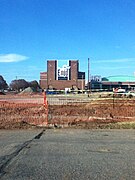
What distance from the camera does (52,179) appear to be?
694cm

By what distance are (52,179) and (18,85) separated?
151465mm

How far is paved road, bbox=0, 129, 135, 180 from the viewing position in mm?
7340

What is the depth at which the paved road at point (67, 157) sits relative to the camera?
7.34m

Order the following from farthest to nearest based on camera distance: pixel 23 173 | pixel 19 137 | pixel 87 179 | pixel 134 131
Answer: pixel 134 131 < pixel 19 137 < pixel 23 173 < pixel 87 179

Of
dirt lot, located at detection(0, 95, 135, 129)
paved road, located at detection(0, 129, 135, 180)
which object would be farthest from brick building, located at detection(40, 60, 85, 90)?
paved road, located at detection(0, 129, 135, 180)

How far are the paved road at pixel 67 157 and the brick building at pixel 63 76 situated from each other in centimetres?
13739

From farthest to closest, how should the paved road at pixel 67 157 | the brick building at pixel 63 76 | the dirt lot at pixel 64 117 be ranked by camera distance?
the brick building at pixel 63 76 → the dirt lot at pixel 64 117 → the paved road at pixel 67 157

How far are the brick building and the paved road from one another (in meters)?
137

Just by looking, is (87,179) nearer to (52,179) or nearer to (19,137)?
(52,179)

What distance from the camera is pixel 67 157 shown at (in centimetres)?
916

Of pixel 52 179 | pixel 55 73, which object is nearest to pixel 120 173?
pixel 52 179

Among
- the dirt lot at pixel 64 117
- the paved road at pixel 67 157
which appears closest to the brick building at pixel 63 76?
the dirt lot at pixel 64 117

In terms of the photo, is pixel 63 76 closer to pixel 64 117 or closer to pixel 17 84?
pixel 17 84

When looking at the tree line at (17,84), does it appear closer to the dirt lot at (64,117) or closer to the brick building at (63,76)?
the brick building at (63,76)
